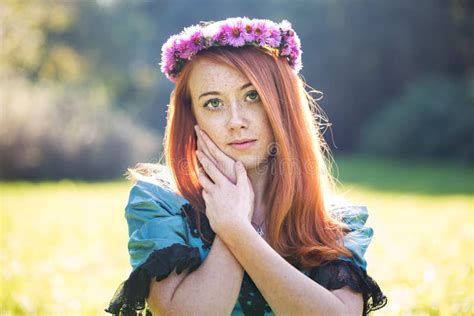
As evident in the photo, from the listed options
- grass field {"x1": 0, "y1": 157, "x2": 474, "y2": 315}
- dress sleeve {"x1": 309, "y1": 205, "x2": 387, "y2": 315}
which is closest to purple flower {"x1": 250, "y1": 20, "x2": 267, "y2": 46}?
dress sleeve {"x1": 309, "y1": 205, "x2": 387, "y2": 315}

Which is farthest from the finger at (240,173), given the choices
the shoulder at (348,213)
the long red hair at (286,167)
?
the shoulder at (348,213)

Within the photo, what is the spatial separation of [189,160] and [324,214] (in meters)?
0.74

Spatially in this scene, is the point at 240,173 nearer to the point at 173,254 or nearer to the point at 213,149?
the point at 213,149

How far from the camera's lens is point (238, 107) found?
293 centimetres

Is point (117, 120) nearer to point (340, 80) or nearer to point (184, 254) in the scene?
point (340, 80)

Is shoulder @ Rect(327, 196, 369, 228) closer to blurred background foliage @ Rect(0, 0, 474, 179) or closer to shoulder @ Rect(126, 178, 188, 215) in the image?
shoulder @ Rect(126, 178, 188, 215)

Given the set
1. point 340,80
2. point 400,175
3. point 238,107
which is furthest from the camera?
point 340,80

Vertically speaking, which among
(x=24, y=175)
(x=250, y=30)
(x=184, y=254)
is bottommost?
(x=184, y=254)

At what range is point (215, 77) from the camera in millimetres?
2924

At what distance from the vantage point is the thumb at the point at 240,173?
2822mm

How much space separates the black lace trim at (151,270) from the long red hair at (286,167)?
313 mm

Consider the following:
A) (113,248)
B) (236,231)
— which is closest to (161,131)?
(113,248)

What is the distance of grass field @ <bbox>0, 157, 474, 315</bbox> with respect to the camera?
5.68 m

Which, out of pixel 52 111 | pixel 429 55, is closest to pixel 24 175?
pixel 52 111
